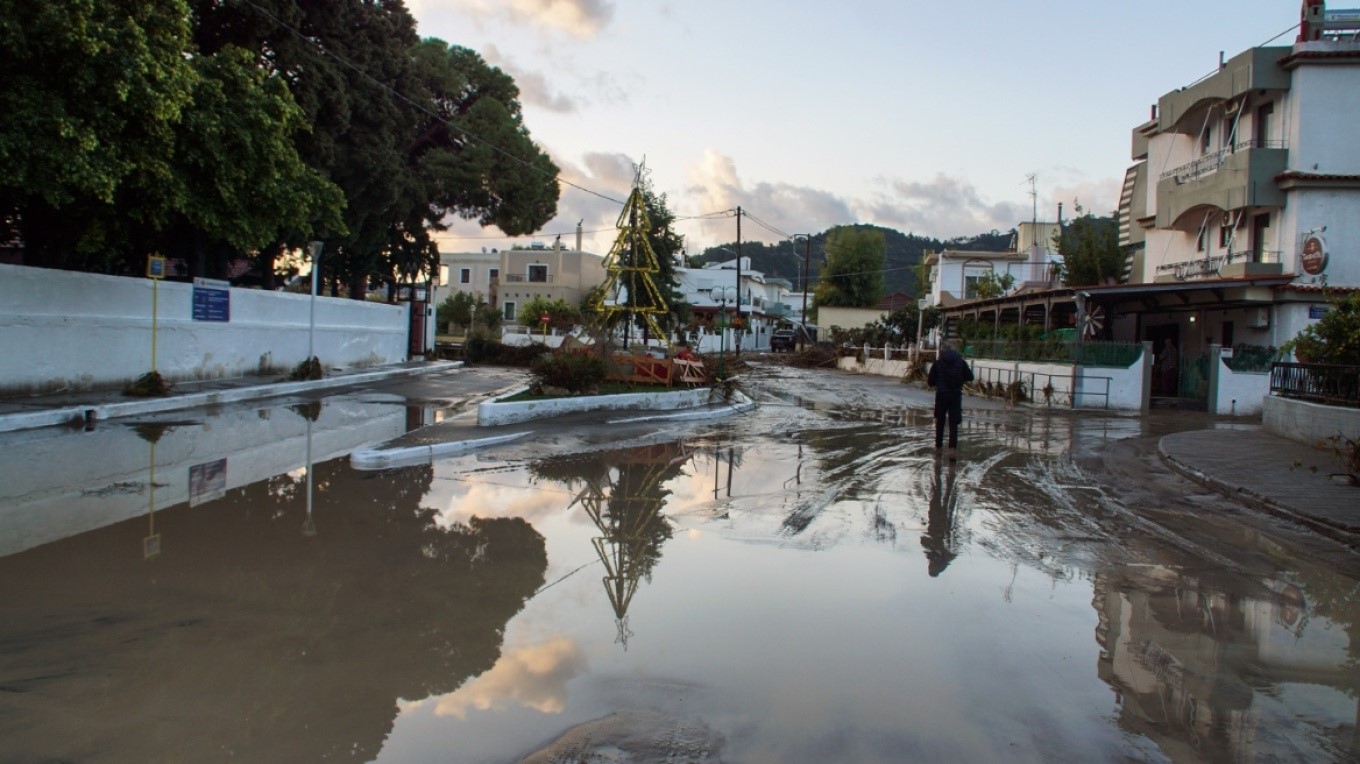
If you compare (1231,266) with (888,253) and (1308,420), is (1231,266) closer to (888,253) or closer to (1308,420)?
(1308,420)

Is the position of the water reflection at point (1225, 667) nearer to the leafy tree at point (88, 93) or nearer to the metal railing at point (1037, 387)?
the leafy tree at point (88, 93)

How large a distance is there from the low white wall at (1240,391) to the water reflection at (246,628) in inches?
947

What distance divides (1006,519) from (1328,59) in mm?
25290

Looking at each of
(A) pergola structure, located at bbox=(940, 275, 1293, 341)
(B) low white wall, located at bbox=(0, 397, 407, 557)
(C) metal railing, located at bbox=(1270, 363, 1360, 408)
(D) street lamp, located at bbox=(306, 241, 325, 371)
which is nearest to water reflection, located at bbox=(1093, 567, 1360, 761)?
(B) low white wall, located at bbox=(0, 397, 407, 557)

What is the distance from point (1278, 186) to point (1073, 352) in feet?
26.0

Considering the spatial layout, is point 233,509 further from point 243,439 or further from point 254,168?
point 254,168

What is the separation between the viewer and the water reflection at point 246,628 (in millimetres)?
4199

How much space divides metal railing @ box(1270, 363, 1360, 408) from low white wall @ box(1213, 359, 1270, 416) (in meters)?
5.72

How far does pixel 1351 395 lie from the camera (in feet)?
56.4

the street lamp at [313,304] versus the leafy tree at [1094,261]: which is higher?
the leafy tree at [1094,261]

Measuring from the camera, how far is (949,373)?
46.5ft

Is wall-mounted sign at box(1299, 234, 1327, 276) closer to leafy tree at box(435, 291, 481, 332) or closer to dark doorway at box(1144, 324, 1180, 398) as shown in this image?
dark doorway at box(1144, 324, 1180, 398)

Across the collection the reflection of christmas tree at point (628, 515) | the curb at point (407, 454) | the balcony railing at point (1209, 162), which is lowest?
the reflection of christmas tree at point (628, 515)

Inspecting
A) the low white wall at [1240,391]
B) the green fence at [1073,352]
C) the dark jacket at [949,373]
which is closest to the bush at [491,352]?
the green fence at [1073,352]
